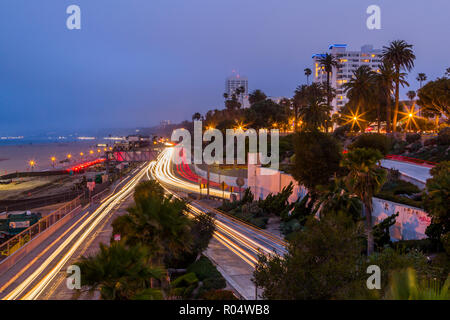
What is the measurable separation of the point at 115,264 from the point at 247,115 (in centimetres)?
9186

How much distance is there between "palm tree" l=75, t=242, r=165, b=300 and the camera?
8277 millimetres

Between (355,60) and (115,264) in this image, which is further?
(355,60)

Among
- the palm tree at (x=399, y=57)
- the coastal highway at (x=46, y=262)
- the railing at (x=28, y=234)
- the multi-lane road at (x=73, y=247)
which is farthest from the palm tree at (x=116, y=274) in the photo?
the palm tree at (x=399, y=57)

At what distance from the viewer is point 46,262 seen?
19.9m

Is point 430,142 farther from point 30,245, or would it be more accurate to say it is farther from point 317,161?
point 30,245

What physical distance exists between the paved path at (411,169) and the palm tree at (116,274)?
27.2 metres

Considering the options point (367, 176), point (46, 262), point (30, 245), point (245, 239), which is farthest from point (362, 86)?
point (46, 262)

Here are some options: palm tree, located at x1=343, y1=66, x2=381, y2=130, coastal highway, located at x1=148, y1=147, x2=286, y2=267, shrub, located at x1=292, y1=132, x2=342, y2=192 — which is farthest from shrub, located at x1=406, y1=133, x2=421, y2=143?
coastal highway, located at x1=148, y1=147, x2=286, y2=267

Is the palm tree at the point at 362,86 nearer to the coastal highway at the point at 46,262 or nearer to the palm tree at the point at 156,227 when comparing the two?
the coastal highway at the point at 46,262

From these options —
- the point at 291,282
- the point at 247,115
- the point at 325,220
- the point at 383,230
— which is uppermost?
the point at 247,115

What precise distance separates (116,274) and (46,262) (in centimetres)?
1433

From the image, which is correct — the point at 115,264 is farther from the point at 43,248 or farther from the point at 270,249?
the point at 43,248
